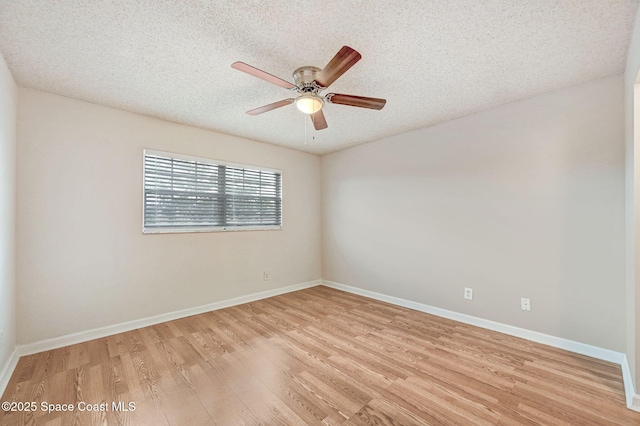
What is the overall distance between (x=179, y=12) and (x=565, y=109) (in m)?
3.29

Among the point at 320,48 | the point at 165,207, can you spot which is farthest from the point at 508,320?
the point at 165,207

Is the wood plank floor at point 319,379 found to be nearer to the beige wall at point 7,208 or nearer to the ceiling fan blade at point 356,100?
the beige wall at point 7,208

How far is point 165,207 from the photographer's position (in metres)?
3.28

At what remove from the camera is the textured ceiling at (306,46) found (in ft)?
5.13

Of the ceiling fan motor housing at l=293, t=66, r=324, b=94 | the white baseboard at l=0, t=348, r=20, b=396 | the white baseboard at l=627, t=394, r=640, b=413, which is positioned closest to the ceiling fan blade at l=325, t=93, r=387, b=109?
the ceiling fan motor housing at l=293, t=66, r=324, b=94

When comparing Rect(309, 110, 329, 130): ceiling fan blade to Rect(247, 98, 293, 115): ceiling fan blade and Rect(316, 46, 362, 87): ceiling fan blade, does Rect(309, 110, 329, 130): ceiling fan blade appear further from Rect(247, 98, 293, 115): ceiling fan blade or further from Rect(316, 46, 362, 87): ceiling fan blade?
Rect(316, 46, 362, 87): ceiling fan blade

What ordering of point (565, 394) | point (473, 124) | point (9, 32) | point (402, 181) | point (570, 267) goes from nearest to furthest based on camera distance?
point (9, 32)
point (565, 394)
point (570, 267)
point (473, 124)
point (402, 181)

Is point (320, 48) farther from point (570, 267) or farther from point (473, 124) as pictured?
point (570, 267)

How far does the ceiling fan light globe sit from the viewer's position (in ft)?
7.16

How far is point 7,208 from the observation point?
2150 millimetres

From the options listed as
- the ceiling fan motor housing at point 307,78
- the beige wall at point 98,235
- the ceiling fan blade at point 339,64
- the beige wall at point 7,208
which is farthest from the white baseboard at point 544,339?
the beige wall at point 7,208

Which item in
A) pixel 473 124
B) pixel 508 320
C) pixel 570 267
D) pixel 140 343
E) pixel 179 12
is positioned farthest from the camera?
pixel 473 124

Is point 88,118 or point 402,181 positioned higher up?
point 88,118

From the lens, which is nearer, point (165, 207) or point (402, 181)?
point (165, 207)
